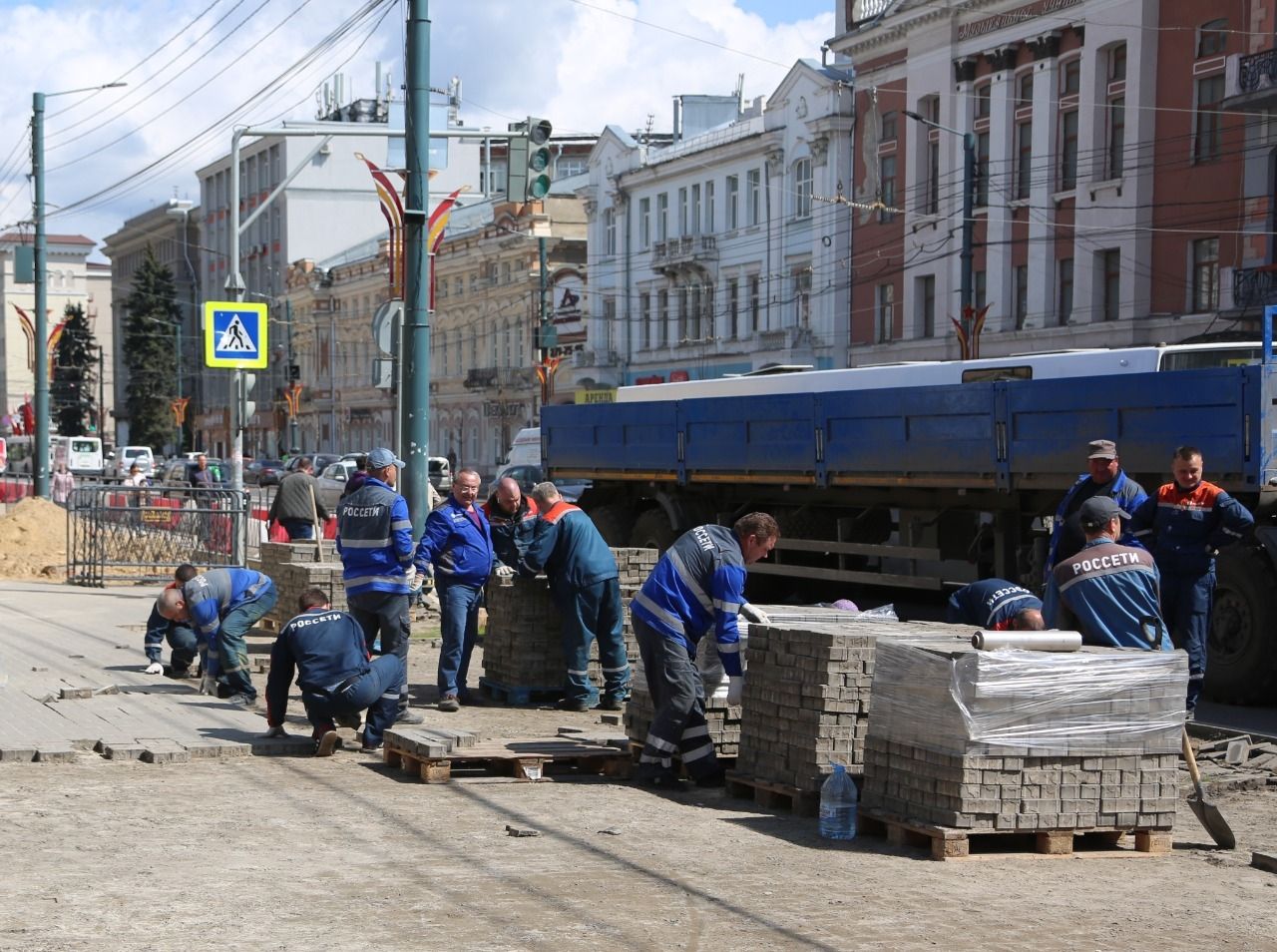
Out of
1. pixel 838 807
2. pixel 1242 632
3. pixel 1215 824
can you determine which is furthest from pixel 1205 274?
pixel 838 807

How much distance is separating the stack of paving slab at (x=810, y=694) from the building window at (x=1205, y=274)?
97.4ft

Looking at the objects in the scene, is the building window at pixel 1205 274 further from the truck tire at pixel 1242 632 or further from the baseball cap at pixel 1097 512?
the baseball cap at pixel 1097 512

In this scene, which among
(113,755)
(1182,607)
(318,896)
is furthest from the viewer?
(1182,607)

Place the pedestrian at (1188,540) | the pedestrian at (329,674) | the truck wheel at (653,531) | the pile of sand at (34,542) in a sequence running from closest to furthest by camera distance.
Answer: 1. the pedestrian at (329,674)
2. the pedestrian at (1188,540)
3. the truck wheel at (653,531)
4. the pile of sand at (34,542)

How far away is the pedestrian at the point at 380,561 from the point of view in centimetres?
1223

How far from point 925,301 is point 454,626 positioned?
1429 inches

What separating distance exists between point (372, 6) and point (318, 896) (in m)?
16.0

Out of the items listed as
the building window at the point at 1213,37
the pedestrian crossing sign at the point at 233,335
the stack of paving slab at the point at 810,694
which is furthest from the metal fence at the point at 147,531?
the building window at the point at 1213,37

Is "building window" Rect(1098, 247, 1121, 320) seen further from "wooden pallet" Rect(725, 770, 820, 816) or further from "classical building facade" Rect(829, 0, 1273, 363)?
"wooden pallet" Rect(725, 770, 820, 816)

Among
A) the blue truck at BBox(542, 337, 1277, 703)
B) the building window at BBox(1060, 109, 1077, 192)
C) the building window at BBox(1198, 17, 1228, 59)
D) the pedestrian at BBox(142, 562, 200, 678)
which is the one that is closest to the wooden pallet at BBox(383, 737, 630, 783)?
the pedestrian at BBox(142, 562, 200, 678)

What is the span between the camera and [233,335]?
2189 cm

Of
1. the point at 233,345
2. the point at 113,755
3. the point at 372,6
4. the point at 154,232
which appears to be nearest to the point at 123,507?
the point at 233,345

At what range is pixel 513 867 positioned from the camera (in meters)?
8.12

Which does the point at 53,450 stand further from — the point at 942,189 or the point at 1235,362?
the point at 1235,362
